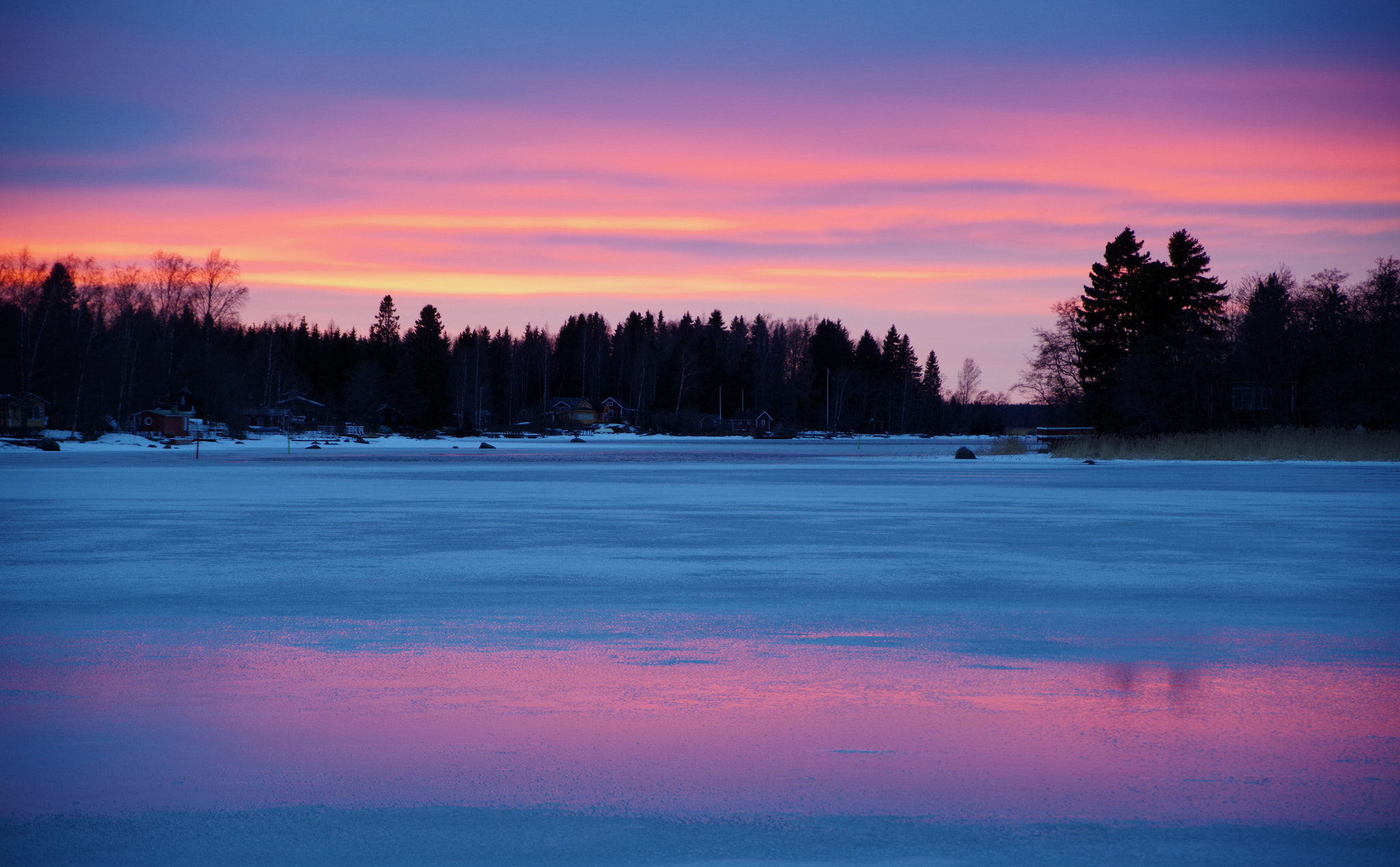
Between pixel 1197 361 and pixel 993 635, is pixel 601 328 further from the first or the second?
pixel 993 635

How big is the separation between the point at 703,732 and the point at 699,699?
60cm

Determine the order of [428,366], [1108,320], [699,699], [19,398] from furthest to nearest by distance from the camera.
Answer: [428,366]
[19,398]
[1108,320]
[699,699]

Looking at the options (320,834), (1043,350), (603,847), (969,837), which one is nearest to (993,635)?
(969,837)

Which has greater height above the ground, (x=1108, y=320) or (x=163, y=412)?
(x=1108, y=320)

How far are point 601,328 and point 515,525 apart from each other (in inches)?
5925

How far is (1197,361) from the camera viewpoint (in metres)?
50.4

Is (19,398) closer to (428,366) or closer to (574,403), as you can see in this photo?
(428,366)

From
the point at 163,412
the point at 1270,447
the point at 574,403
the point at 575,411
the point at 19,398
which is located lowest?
the point at 163,412

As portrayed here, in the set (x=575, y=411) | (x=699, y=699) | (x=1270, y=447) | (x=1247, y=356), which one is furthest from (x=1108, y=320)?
(x=575, y=411)

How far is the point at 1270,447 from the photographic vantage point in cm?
4025

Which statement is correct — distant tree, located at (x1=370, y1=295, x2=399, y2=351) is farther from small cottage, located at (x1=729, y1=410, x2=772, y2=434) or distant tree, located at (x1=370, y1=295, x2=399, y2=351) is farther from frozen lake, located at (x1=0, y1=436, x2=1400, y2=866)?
frozen lake, located at (x1=0, y1=436, x2=1400, y2=866)

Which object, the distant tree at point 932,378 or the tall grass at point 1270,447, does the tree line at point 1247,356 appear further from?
the distant tree at point 932,378

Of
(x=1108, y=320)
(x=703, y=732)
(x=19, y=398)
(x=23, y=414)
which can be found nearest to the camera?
(x=703, y=732)

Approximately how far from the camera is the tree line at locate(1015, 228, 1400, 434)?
162ft
